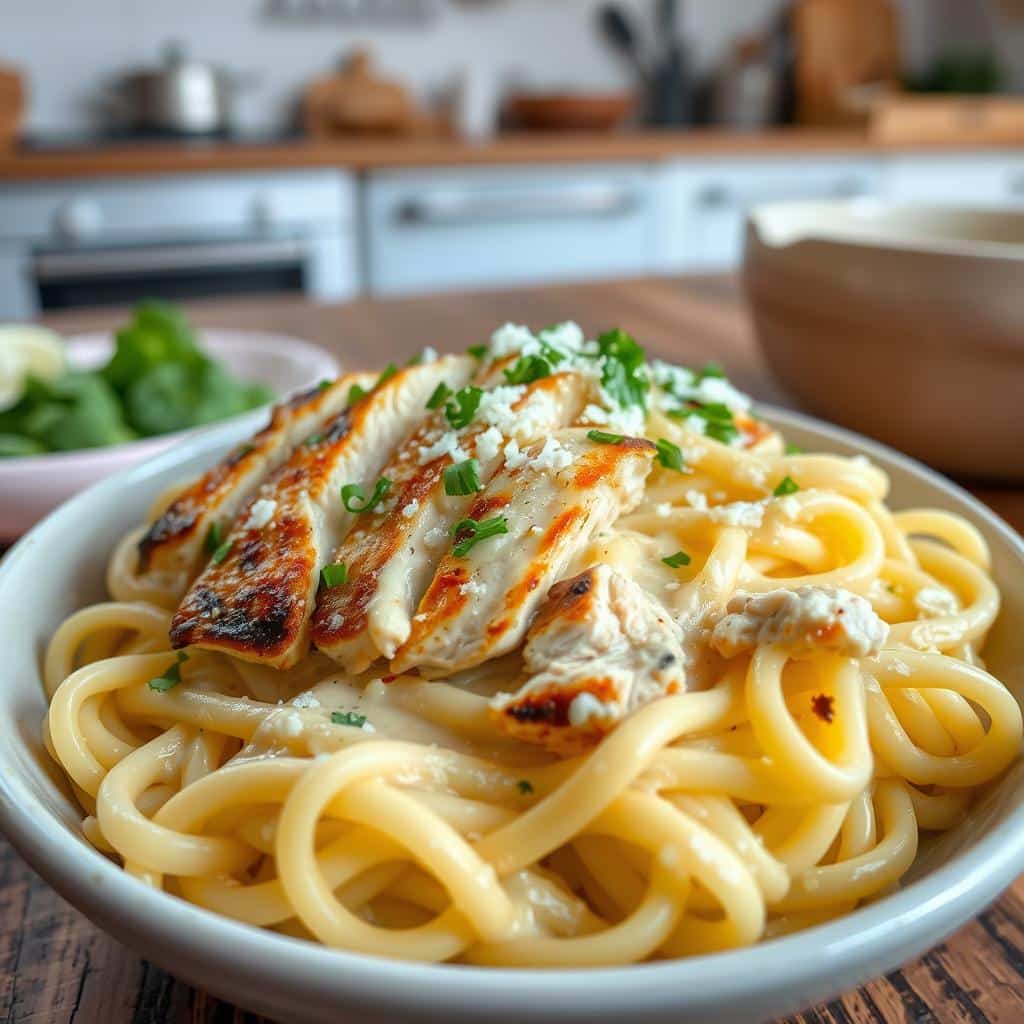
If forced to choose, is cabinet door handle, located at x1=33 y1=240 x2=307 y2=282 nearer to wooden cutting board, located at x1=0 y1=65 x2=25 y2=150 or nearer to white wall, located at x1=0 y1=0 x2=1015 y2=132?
wooden cutting board, located at x1=0 y1=65 x2=25 y2=150

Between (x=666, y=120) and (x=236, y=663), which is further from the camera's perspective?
(x=666, y=120)

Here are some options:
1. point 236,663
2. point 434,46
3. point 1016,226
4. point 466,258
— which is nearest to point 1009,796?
point 236,663

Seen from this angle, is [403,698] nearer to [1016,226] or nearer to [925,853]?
[925,853]

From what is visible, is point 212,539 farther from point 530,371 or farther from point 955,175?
point 955,175

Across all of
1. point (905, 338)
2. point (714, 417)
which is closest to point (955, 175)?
point (905, 338)

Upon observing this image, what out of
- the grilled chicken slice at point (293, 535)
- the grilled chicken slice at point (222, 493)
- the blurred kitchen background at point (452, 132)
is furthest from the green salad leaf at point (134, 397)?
the blurred kitchen background at point (452, 132)

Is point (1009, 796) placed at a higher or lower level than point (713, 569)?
lower
